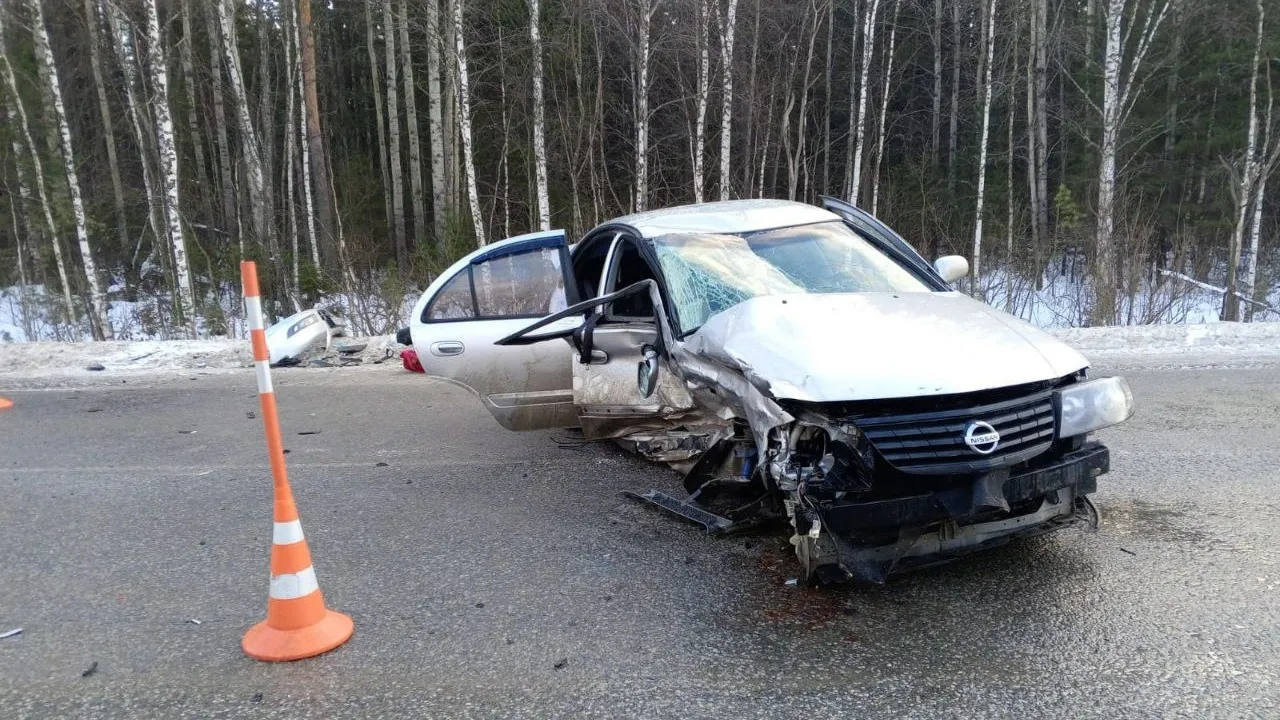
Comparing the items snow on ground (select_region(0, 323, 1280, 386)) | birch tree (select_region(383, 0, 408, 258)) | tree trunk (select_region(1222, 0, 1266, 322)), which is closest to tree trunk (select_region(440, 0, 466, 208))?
birch tree (select_region(383, 0, 408, 258))

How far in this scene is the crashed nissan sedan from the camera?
3.05 metres

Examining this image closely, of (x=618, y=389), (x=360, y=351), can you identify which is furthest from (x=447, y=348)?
(x=360, y=351)

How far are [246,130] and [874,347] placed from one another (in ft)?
64.6

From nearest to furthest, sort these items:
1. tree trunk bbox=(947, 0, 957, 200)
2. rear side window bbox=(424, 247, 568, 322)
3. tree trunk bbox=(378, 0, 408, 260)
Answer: rear side window bbox=(424, 247, 568, 322)
tree trunk bbox=(378, 0, 408, 260)
tree trunk bbox=(947, 0, 957, 200)

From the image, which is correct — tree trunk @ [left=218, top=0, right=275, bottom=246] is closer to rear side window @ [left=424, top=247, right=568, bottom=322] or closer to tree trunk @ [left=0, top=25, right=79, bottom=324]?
tree trunk @ [left=0, top=25, right=79, bottom=324]

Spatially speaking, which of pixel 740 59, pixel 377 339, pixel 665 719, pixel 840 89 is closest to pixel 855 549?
pixel 665 719

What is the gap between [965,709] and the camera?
8.60ft

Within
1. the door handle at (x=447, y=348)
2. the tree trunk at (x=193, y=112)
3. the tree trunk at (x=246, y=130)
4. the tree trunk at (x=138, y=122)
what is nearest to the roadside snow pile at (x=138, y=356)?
the door handle at (x=447, y=348)

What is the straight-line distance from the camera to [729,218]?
5129mm

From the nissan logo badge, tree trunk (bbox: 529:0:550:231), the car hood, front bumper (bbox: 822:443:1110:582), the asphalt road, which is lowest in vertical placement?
the asphalt road

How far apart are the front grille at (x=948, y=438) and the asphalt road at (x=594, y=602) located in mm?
685

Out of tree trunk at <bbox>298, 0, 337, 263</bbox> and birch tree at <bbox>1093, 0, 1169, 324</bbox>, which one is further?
tree trunk at <bbox>298, 0, 337, 263</bbox>

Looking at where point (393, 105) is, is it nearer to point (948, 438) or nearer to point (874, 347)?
point (874, 347)

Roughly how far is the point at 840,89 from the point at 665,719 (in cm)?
3004
